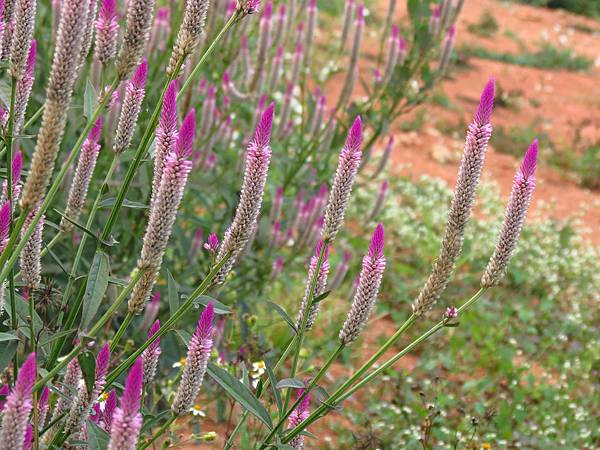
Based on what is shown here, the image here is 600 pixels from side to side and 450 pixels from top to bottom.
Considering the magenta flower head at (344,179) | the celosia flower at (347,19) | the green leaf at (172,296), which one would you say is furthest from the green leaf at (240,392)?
the celosia flower at (347,19)

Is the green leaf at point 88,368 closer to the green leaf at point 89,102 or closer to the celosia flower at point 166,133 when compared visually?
the celosia flower at point 166,133

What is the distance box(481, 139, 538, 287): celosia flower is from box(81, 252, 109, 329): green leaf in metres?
0.79

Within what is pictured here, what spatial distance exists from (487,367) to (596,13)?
1661 centimetres

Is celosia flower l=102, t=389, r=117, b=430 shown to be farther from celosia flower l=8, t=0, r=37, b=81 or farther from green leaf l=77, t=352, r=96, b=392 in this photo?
celosia flower l=8, t=0, r=37, b=81

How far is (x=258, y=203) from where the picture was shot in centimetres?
175

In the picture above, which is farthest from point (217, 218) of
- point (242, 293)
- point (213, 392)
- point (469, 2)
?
point (469, 2)

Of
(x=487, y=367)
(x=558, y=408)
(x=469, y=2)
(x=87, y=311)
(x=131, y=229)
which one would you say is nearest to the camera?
(x=87, y=311)

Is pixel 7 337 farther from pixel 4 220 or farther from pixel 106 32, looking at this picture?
pixel 106 32

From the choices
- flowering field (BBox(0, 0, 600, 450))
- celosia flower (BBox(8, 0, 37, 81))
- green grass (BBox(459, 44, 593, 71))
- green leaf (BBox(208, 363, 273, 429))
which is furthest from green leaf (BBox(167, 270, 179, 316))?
green grass (BBox(459, 44, 593, 71))

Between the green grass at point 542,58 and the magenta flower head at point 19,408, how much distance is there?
43.7 feet

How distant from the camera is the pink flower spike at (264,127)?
1.66 meters

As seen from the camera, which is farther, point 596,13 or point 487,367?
point 596,13

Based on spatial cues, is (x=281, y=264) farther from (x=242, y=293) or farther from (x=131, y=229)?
(x=131, y=229)

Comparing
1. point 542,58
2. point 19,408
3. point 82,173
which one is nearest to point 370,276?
point 82,173
